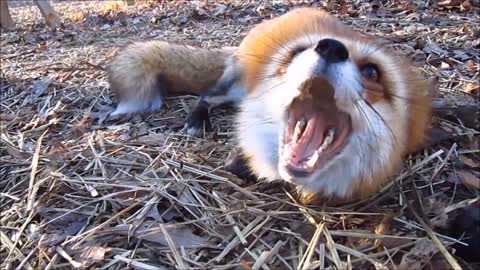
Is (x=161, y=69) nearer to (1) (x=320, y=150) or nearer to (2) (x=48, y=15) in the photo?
(1) (x=320, y=150)

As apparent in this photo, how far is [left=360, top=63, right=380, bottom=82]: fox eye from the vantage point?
2193 mm

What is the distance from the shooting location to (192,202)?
2.27m

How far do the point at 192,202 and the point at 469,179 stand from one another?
121cm

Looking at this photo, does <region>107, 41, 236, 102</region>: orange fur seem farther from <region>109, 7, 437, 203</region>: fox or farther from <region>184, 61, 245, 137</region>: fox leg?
<region>109, 7, 437, 203</region>: fox

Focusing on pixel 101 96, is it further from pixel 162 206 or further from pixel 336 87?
pixel 336 87

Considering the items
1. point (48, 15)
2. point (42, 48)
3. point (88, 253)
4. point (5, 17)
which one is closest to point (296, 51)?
point (88, 253)

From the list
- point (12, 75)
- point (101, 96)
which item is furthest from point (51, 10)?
point (101, 96)

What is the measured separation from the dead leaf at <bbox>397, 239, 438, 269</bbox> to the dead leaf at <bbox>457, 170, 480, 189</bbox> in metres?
0.45

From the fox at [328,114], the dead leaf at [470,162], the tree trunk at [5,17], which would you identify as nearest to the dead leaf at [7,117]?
the fox at [328,114]

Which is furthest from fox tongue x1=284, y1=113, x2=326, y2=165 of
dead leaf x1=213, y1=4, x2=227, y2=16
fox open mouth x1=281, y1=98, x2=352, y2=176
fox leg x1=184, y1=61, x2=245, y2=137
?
dead leaf x1=213, y1=4, x2=227, y2=16

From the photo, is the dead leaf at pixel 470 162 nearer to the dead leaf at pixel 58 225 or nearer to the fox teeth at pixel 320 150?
the fox teeth at pixel 320 150

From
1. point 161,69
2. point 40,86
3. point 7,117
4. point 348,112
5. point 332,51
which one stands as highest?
point 332,51

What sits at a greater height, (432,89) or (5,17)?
(432,89)

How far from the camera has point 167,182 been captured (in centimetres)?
241
